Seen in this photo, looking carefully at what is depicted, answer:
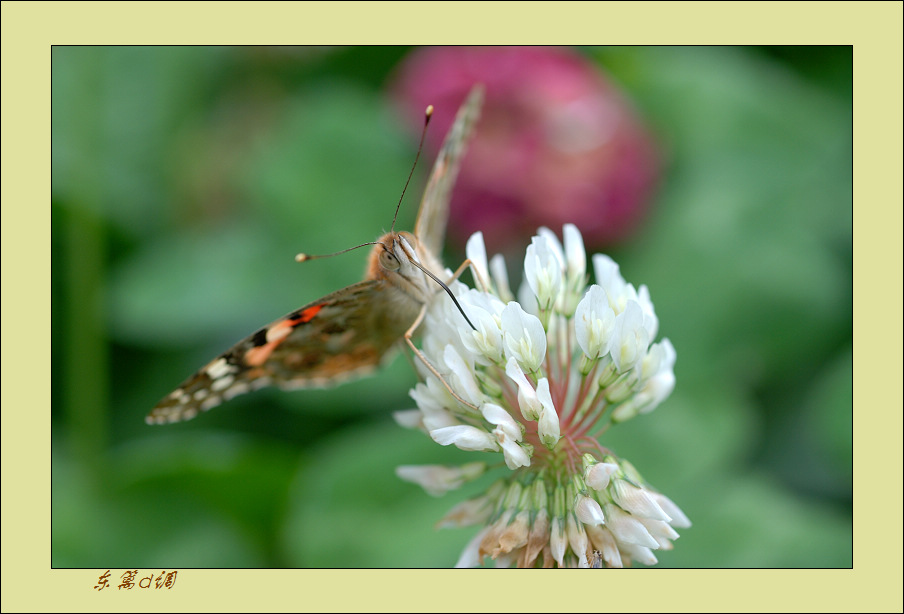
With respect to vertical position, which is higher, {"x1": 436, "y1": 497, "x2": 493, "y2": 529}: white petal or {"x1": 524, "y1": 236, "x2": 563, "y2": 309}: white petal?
{"x1": 524, "y1": 236, "x2": 563, "y2": 309}: white petal

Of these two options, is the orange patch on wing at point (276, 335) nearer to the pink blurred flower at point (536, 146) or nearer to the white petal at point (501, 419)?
the white petal at point (501, 419)

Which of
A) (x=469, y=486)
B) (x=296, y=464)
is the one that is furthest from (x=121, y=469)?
(x=469, y=486)

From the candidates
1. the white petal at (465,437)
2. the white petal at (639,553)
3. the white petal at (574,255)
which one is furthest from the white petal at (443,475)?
the white petal at (574,255)


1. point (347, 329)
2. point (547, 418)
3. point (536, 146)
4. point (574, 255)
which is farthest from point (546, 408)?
point (536, 146)

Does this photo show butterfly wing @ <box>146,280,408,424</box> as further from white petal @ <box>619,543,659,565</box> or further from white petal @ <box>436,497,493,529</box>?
white petal @ <box>619,543,659,565</box>

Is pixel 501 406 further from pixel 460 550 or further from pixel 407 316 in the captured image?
pixel 460 550

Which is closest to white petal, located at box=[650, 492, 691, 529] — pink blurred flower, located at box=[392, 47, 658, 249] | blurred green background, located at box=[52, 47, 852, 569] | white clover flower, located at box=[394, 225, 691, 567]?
white clover flower, located at box=[394, 225, 691, 567]

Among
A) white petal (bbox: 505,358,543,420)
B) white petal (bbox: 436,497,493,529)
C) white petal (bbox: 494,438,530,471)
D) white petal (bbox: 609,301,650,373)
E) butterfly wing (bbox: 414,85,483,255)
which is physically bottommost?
white petal (bbox: 436,497,493,529)
